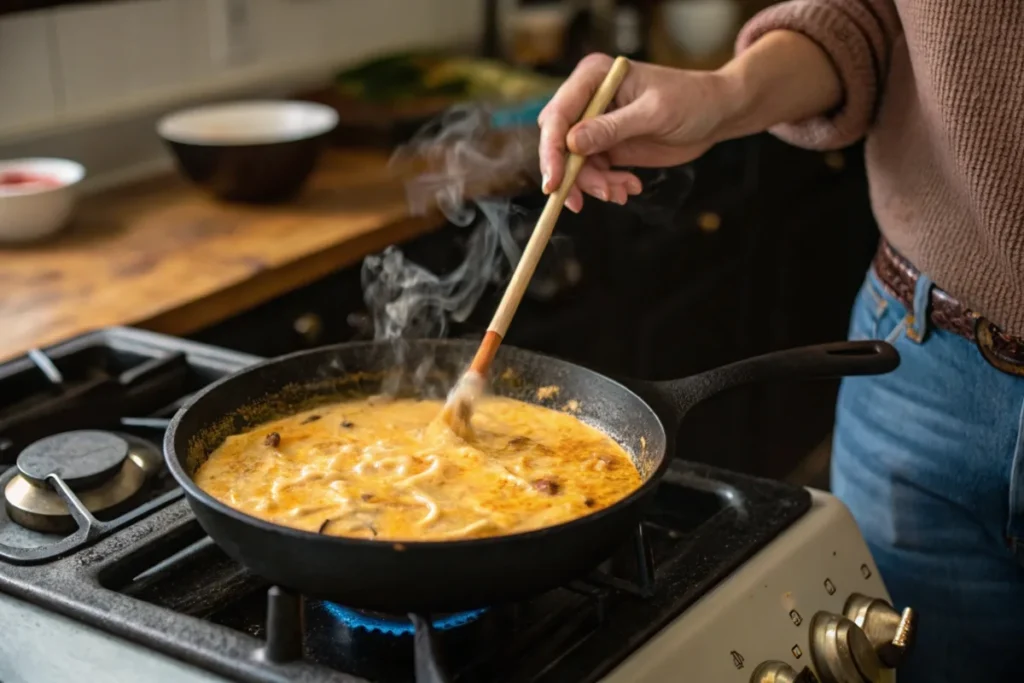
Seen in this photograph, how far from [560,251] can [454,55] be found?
2.98 feet

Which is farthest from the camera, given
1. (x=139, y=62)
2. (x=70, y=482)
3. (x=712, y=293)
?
(x=712, y=293)

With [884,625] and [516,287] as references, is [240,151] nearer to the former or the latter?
[516,287]

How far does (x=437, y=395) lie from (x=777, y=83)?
528 millimetres

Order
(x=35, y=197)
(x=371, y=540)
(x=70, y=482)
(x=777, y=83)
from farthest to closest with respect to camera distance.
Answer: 1. (x=35, y=197)
2. (x=777, y=83)
3. (x=70, y=482)
4. (x=371, y=540)

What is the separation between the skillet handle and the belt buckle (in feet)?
0.82

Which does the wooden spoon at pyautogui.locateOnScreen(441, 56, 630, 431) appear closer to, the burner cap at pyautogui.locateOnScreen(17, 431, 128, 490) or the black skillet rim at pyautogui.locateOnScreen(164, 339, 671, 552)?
the black skillet rim at pyautogui.locateOnScreen(164, 339, 671, 552)

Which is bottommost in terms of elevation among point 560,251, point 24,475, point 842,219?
point 842,219

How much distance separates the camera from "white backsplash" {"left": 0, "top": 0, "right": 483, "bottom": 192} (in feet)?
6.38

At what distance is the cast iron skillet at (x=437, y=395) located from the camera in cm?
76

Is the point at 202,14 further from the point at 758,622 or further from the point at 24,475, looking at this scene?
the point at 758,622

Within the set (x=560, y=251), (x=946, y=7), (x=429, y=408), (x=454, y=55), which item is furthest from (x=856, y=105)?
(x=454, y=55)

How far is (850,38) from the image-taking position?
4.42 ft

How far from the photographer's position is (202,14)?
7.27ft

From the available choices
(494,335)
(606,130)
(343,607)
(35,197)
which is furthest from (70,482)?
(35,197)
